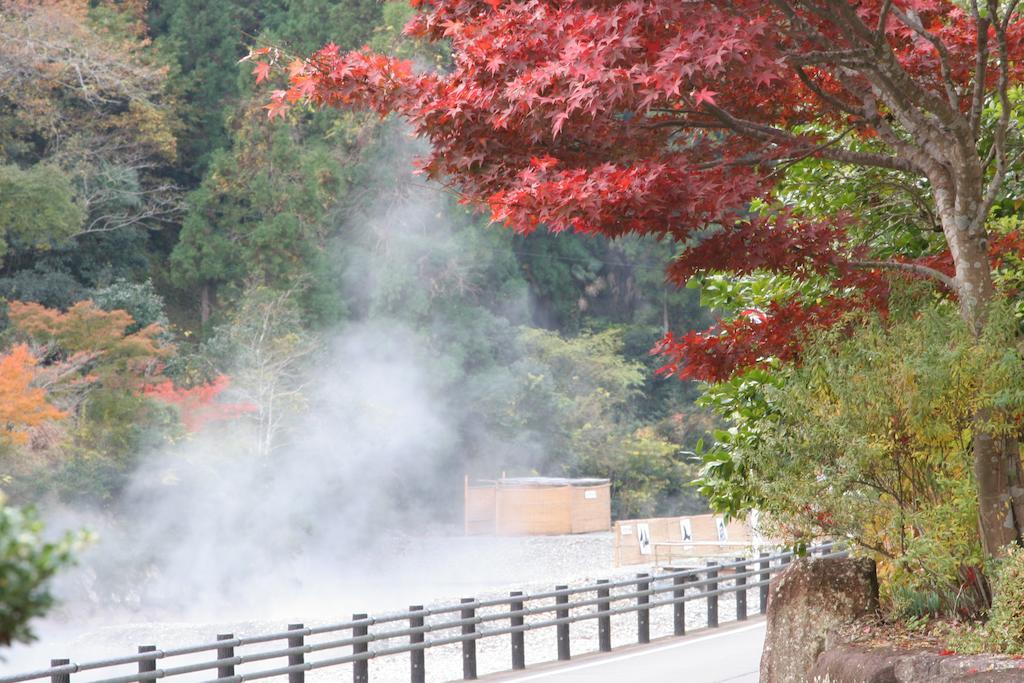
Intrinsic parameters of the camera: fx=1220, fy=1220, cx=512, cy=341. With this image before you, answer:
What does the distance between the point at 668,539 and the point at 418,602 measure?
774 cm

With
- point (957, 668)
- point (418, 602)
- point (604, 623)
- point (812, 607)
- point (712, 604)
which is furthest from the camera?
point (418, 602)

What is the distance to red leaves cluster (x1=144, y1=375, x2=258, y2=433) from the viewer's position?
33.4 meters

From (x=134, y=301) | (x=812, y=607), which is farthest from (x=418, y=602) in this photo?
(x=812, y=607)

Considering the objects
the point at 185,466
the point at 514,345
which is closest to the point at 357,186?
the point at 514,345

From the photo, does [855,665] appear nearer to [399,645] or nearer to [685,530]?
[399,645]

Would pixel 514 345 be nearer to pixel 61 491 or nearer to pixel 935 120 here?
pixel 61 491

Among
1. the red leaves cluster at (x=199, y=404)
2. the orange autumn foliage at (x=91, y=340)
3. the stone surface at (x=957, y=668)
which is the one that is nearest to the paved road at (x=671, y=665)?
the stone surface at (x=957, y=668)

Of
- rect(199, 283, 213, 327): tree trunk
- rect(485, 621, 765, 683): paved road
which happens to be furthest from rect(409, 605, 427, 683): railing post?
rect(199, 283, 213, 327): tree trunk

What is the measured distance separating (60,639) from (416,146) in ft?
81.8

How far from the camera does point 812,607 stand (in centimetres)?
877

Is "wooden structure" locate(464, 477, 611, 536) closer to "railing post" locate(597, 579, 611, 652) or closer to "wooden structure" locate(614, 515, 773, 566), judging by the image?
"wooden structure" locate(614, 515, 773, 566)

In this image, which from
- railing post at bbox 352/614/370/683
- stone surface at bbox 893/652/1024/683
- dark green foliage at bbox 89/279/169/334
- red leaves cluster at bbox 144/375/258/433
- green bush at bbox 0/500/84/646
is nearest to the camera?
green bush at bbox 0/500/84/646

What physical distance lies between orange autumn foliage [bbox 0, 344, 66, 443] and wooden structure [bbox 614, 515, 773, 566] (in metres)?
13.6

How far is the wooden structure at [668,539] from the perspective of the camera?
28.5 m
